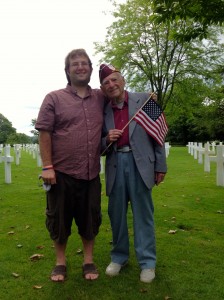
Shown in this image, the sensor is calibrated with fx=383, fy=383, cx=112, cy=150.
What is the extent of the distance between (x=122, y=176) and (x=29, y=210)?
387 cm

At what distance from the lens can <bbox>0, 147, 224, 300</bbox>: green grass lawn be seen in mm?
3691

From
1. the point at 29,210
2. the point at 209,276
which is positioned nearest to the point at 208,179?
the point at 29,210

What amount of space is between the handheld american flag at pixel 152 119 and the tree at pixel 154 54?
95.8ft

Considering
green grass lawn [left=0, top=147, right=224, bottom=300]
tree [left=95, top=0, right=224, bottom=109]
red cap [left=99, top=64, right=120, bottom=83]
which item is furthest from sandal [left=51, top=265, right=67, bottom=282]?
tree [left=95, top=0, right=224, bottom=109]

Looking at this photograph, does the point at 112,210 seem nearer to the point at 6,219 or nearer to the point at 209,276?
the point at 209,276

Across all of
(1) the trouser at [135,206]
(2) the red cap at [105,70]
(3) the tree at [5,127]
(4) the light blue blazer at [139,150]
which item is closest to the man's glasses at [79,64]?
(2) the red cap at [105,70]

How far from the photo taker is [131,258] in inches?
180

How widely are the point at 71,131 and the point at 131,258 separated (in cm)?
179

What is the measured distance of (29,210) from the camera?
7316mm

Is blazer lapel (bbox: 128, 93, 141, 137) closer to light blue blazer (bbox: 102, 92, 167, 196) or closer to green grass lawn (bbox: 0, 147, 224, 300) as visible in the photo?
light blue blazer (bbox: 102, 92, 167, 196)

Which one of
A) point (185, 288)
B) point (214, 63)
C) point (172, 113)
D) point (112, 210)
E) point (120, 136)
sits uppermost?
point (214, 63)

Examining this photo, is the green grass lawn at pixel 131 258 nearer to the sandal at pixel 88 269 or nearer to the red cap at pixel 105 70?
the sandal at pixel 88 269

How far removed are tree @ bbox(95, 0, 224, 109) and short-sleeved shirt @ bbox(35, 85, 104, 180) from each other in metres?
29.5

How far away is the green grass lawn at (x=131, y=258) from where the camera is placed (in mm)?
3691
